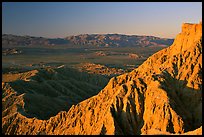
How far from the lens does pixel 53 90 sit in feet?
236

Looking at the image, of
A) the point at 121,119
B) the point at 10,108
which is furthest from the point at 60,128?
the point at 10,108

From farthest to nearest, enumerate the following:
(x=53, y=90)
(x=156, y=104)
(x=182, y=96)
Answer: (x=53, y=90) < (x=182, y=96) < (x=156, y=104)

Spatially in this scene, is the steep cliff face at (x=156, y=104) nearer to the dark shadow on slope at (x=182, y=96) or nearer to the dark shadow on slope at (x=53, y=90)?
the dark shadow on slope at (x=182, y=96)

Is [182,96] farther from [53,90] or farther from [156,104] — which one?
[53,90]

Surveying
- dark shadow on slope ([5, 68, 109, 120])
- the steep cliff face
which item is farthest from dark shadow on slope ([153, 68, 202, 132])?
dark shadow on slope ([5, 68, 109, 120])

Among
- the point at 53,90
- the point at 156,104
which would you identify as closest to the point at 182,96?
the point at 156,104

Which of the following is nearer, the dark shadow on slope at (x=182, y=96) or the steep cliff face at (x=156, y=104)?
the steep cliff face at (x=156, y=104)

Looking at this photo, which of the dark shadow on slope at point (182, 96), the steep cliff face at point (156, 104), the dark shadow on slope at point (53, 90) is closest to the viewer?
the steep cliff face at point (156, 104)

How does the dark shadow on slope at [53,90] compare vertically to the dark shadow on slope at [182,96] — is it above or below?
below

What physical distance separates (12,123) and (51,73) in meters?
38.0

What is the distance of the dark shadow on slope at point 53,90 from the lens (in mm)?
57250

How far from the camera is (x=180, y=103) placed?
101ft

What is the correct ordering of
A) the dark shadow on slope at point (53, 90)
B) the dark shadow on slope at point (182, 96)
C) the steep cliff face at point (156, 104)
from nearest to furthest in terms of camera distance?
the steep cliff face at point (156, 104)
the dark shadow on slope at point (182, 96)
the dark shadow on slope at point (53, 90)

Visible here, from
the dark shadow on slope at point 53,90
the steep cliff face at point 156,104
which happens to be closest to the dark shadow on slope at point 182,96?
the steep cliff face at point 156,104
